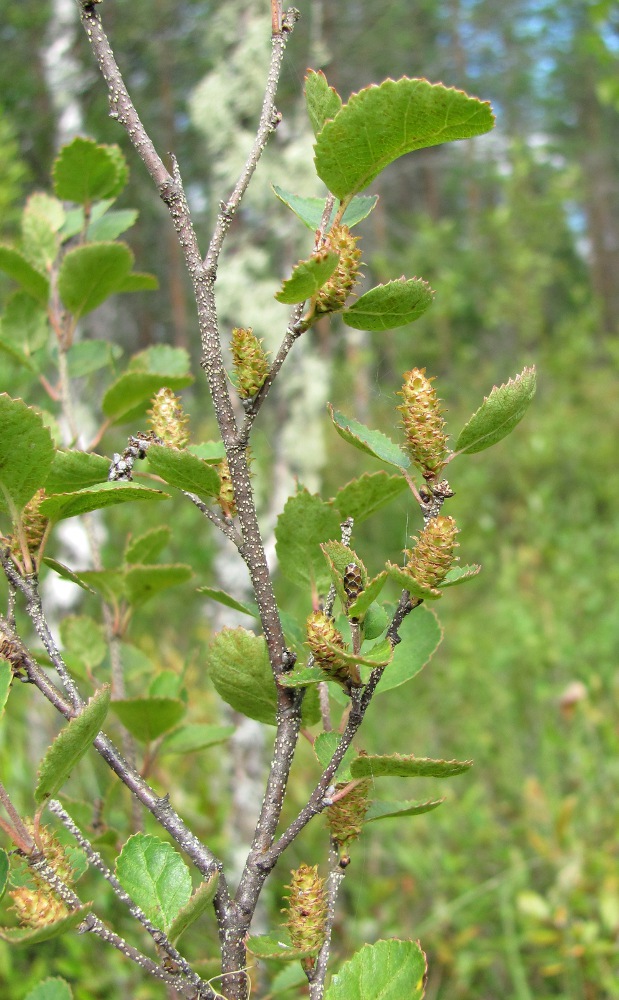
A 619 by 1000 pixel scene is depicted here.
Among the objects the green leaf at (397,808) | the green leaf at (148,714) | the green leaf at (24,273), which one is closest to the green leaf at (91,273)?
the green leaf at (24,273)

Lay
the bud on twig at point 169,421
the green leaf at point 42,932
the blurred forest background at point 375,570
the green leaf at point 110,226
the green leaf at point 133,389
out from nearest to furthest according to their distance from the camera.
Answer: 1. the green leaf at point 42,932
2. the bud on twig at point 169,421
3. the green leaf at point 133,389
4. the green leaf at point 110,226
5. the blurred forest background at point 375,570

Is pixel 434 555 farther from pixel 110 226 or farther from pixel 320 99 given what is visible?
pixel 110 226

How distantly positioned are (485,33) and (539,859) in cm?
1253

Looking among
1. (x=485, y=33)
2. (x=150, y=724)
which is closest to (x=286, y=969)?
(x=150, y=724)

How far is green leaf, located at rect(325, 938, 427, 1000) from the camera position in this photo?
1.11 feet

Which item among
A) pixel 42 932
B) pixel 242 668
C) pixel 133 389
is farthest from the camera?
pixel 133 389

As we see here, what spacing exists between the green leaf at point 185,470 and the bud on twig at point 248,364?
0.12ft

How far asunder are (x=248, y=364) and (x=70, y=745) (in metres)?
0.16

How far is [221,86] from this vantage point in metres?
2.34

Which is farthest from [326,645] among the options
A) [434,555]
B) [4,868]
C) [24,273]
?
[24,273]

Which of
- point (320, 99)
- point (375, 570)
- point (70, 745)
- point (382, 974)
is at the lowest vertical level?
point (382, 974)

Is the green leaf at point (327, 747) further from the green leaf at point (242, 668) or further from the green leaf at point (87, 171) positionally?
the green leaf at point (87, 171)

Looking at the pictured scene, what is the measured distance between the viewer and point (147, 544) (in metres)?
0.58

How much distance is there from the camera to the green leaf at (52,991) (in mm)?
402
